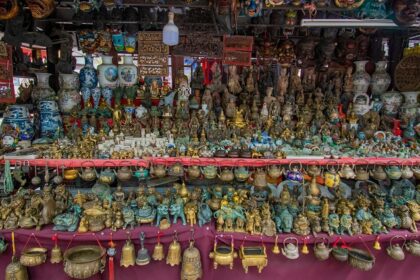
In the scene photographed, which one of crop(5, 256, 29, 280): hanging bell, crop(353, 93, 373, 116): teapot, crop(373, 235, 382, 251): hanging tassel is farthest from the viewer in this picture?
crop(353, 93, 373, 116): teapot

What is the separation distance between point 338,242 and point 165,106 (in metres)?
2.19

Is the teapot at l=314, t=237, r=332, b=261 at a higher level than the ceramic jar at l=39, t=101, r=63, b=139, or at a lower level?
lower

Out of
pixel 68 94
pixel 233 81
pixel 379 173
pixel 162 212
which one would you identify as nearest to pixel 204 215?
pixel 162 212

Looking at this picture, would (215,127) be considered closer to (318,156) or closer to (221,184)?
(221,184)

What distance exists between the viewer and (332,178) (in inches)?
109

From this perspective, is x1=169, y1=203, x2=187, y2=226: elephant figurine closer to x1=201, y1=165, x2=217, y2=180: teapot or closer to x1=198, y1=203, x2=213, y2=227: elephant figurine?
x1=198, y1=203, x2=213, y2=227: elephant figurine

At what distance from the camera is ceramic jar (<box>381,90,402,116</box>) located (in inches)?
132

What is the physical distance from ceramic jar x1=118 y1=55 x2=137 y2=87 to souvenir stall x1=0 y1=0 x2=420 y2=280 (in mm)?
13

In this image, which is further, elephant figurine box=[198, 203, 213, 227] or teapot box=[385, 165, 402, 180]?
teapot box=[385, 165, 402, 180]

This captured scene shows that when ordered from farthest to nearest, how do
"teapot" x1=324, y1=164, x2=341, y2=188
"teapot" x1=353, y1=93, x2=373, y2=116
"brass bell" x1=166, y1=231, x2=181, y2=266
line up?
"teapot" x1=353, y1=93, x2=373, y2=116 → "teapot" x1=324, y1=164, x2=341, y2=188 → "brass bell" x1=166, y1=231, x2=181, y2=266

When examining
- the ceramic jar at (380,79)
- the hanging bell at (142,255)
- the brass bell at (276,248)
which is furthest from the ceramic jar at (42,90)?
the ceramic jar at (380,79)

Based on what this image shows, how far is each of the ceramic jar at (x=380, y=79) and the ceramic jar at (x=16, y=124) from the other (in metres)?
3.91

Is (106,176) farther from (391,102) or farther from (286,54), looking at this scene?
(391,102)

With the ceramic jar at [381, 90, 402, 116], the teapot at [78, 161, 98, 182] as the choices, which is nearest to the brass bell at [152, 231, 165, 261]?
the teapot at [78, 161, 98, 182]
